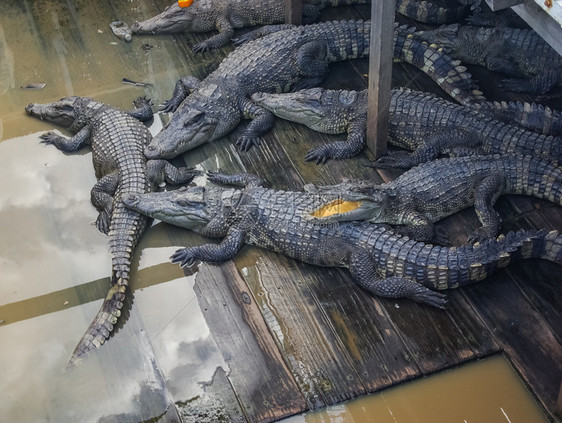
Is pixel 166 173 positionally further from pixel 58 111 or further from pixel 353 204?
pixel 353 204

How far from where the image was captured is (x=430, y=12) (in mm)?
6848

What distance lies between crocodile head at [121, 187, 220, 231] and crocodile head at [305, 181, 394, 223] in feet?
2.40

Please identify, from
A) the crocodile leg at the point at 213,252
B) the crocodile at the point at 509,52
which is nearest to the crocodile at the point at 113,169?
the crocodile leg at the point at 213,252

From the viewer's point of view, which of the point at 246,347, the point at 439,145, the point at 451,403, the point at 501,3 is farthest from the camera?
the point at 439,145

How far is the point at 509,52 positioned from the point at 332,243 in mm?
2579

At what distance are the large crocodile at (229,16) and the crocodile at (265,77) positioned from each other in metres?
0.41

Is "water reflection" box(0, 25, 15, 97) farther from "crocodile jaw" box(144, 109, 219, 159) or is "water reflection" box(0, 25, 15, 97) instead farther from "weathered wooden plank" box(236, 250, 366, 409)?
"weathered wooden plank" box(236, 250, 366, 409)

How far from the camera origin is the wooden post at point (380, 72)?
504 centimetres

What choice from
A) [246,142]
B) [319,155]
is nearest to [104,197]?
[246,142]

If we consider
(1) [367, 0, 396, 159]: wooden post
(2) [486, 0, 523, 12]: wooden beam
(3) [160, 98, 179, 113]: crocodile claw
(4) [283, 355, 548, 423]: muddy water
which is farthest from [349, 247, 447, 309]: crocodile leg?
(3) [160, 98, 179, 113]: crocodile claw

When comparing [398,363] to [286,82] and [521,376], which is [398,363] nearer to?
[521,376]

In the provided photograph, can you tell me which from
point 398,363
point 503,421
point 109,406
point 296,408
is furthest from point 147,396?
point 503,421

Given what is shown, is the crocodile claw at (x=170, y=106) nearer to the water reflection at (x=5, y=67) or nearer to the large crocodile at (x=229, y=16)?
the large crocodile at (x=229, y=16)

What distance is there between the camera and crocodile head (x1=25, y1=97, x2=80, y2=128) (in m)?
6.16
